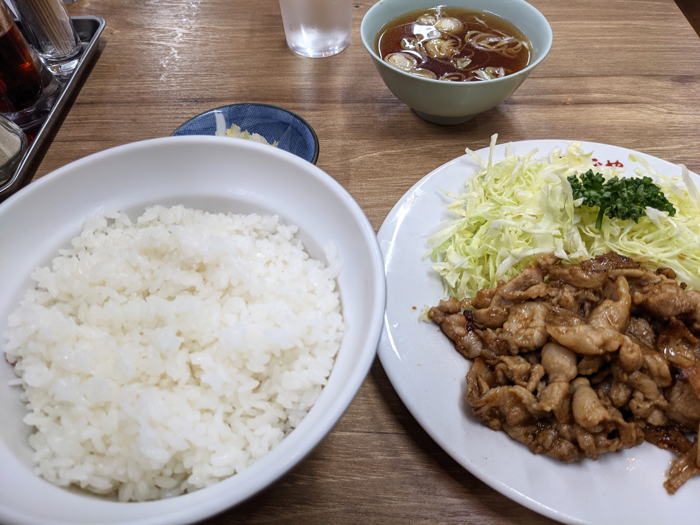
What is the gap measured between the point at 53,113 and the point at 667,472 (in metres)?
3.10

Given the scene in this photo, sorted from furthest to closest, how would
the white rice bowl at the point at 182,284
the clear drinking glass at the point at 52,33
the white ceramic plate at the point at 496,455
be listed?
1. the clear drinking glass at the point at 52,33
2. the white ceramic plate at the point at 496,455
3. the white rice bowl at the point at 182,284

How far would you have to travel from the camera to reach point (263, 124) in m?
2.17

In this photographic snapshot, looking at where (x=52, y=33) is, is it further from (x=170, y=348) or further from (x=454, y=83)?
(x=170, y=348)

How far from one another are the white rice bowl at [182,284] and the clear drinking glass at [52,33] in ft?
5.94

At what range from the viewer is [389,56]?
229cm

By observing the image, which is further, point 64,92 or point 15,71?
point 64,92

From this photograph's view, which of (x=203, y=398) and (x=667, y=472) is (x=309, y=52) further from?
(x=667, y=472)

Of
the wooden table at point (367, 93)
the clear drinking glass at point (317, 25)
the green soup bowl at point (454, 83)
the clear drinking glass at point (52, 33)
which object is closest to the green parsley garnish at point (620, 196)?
the green soup bowl at point (454, 83)

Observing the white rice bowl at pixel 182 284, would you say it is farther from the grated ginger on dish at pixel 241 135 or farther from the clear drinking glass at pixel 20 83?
the clear drinking glass at pixel 20 83

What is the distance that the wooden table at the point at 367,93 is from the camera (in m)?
2.23

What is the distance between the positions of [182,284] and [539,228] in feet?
4.57

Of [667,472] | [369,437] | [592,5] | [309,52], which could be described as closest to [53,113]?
[309,52]

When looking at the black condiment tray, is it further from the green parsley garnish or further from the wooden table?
the green parsley garnish

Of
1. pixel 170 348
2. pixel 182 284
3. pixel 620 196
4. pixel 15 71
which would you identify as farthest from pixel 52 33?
pixel 620 196
